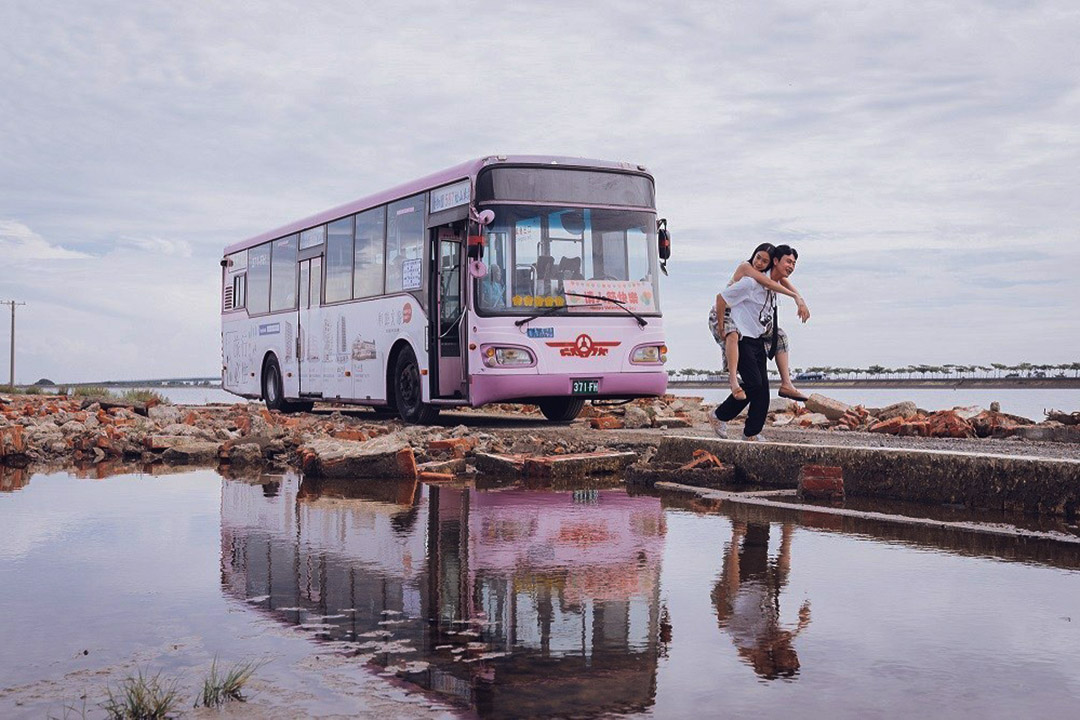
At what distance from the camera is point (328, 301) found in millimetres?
19984

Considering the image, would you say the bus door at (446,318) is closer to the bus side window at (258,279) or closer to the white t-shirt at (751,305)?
the white t-shirt at (751,305)

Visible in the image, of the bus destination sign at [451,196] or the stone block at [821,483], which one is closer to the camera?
the stone block at [821,483]

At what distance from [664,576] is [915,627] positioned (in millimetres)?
1405

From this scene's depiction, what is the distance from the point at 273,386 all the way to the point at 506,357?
9.83 metres

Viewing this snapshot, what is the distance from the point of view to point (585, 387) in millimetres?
15156

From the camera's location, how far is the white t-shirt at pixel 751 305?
11.0 m

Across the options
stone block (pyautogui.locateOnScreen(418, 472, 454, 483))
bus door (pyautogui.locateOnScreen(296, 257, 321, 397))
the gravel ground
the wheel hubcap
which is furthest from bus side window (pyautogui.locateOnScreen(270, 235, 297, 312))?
stone block (pyautogui.locateOnScreen(418, 472, 454, 483))

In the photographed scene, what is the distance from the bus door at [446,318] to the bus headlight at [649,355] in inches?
94.2

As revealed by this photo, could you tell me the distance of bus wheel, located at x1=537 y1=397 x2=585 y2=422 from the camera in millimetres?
18250

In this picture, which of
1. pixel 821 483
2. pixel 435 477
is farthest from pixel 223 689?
pixel 435 477

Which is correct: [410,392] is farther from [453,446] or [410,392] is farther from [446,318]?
[453,446]

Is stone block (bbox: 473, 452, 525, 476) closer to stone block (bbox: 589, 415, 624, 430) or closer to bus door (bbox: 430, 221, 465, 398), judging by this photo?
bus door (bbox: 430, 221, 465, 398)

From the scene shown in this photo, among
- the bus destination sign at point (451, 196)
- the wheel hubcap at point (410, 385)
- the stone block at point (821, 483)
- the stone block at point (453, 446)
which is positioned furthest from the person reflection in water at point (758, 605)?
the wheel hubcap at point (410, 385)

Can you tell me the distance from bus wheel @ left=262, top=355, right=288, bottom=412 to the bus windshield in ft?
29.3
